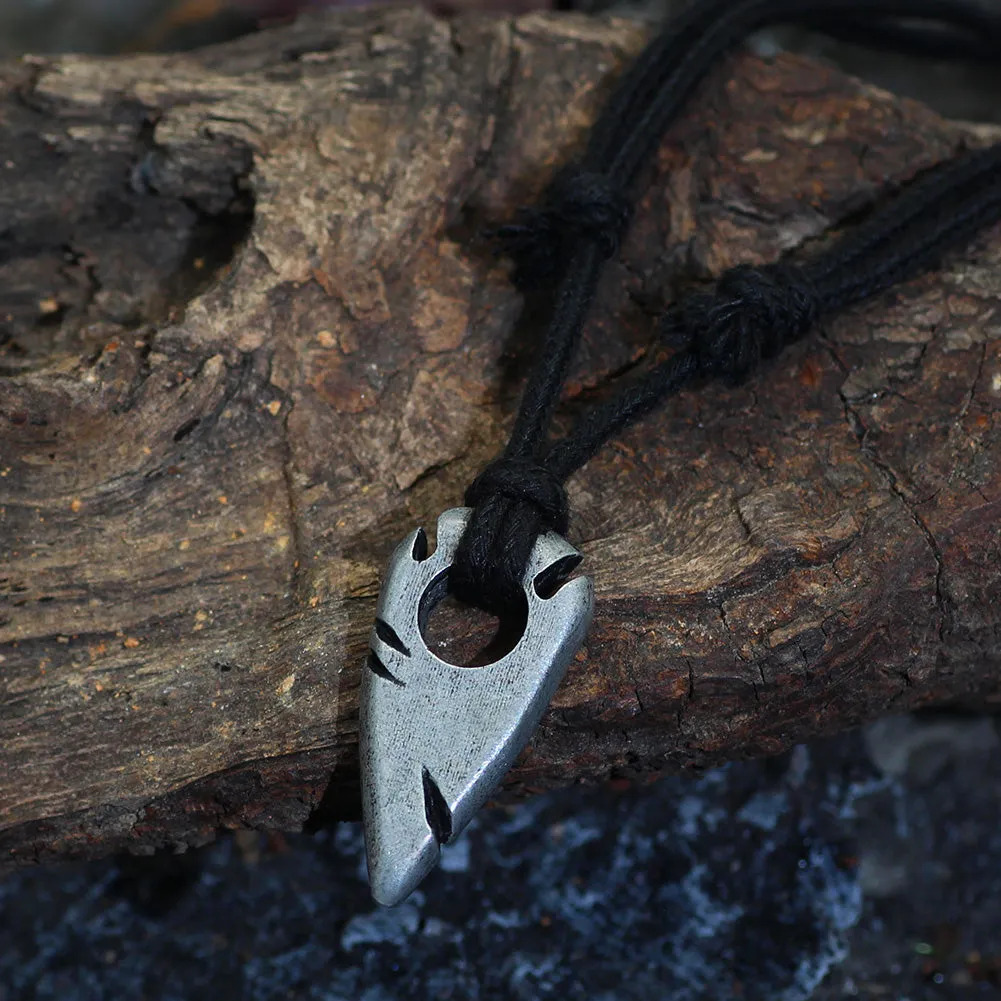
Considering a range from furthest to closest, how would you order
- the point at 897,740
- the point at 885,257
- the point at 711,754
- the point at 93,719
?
Answer: the point at 897,740
the point at 885,257
the point at 711,754
the point at 93,719

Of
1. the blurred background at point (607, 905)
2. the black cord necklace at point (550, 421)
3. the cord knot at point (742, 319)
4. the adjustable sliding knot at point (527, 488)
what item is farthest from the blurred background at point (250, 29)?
the blurred background at point (607, 905)

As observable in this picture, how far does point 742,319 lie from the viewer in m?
1.45

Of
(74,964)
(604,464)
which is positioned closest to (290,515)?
(604,464)

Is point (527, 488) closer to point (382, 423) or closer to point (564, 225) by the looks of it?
point (382, 423)

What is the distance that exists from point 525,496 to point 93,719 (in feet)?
1.87

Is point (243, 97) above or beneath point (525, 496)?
above

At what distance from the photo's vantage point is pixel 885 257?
5.22ft

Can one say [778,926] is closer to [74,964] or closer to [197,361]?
[74,964]

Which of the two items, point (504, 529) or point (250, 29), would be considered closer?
point (504, 529)

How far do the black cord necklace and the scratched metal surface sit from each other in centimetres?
46

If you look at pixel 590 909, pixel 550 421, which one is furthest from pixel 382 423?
pixel 590 909

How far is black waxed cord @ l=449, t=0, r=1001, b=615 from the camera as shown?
1.33 metres

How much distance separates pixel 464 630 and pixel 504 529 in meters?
0.13

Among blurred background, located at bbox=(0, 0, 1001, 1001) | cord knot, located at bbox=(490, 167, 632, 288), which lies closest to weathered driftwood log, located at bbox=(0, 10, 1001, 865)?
cord knot, located at bbox=(490, 167, 632, 288)
